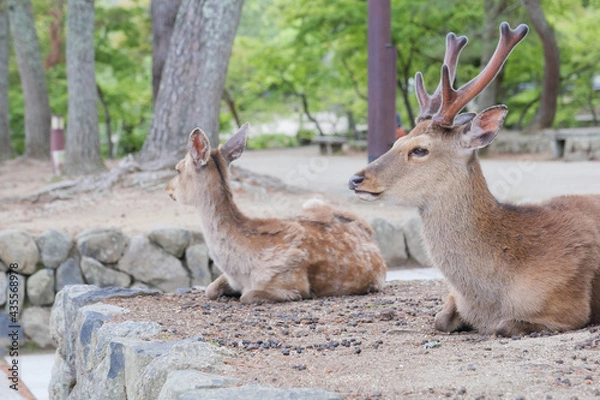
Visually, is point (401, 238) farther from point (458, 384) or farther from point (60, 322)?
point (458, 384)

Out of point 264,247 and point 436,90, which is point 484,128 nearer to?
point 436,90

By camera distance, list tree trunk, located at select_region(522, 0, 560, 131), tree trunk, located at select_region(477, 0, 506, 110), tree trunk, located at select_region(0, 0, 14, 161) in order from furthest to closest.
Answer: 1. tree trunk, located at select_region(477, 0, 506, 110)
2. tree trunk, located at select_region(0, 0, 14, 161)
3. tree trunk, located at select_region(522, 0, 560, 131)

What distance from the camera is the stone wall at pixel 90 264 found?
8203 millimetres

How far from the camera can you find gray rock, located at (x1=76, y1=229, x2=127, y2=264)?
8297mm

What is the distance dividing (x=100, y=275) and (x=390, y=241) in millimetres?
2976

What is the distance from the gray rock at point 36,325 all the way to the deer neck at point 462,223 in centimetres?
535

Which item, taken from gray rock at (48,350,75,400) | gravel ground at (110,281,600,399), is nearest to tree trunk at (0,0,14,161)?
gray rock at (48,350,75,400)

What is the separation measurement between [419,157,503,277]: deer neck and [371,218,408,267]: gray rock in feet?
16.0

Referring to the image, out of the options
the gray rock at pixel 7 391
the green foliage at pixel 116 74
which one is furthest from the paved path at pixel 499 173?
the gray rock at pixel 7 391

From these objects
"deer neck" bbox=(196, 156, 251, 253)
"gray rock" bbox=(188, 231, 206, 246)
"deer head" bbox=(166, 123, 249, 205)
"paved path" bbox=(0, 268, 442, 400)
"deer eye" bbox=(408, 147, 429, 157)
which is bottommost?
"paved path" bbox=(0, 268, 442, 400)

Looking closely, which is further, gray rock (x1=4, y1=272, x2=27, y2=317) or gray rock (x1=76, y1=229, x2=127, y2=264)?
gray rock (x1=76, y1=229, x2=127, y2=264)

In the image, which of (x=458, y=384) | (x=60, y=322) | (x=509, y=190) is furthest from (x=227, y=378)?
(x=509, y=190)

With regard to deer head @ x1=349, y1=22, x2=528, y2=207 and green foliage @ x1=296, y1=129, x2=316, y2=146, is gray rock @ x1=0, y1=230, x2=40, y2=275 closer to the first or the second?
deer head @ x1=349, y1=22, x2=528, y2=207

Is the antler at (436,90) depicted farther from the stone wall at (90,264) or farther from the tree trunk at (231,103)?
the tree trunk at (231,103)
